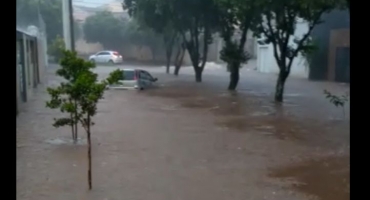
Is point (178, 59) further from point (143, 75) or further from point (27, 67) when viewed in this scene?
point (27, 67)

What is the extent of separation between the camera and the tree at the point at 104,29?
5406cm

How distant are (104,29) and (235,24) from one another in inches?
1233

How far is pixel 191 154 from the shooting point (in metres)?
9.98

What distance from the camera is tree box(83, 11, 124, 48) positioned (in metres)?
54.1

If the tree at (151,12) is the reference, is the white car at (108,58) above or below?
below

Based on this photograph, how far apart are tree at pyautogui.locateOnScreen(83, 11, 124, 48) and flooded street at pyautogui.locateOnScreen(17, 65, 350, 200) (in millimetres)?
36526

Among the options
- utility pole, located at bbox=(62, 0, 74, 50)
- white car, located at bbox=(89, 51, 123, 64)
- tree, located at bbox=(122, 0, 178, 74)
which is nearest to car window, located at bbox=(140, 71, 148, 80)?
tree, located at bbox=(122, 0, 178, 74)

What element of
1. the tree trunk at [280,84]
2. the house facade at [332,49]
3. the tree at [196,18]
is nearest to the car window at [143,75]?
the tree at [196,18]

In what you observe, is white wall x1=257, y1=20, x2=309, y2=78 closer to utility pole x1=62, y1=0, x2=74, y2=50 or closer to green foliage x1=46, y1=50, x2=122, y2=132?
utility pole x1=62, y1=0, x2=74, y2=50

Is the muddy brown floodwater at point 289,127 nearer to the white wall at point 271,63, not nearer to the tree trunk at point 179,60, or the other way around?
the tree trunk at point 179,60

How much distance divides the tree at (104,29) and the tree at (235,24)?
29.2m
